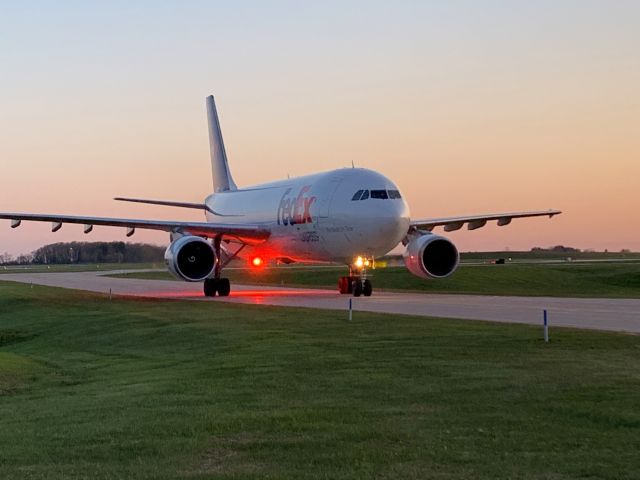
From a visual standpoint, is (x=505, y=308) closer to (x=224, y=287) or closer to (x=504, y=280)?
(x=224, y=287)

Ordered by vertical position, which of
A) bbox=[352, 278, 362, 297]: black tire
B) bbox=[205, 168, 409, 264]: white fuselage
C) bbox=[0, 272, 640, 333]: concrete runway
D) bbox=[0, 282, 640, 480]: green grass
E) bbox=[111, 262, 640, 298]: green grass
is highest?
bbox=[205, 168, 409, 264]: white fuselage

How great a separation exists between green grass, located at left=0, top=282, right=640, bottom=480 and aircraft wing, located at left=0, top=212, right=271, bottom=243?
1503 centimetres

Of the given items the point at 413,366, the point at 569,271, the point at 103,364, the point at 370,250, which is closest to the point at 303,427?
the point at 413,366

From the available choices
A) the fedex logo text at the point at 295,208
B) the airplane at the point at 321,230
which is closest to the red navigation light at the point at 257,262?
the airplane at the point at 321,230

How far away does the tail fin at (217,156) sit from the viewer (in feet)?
172

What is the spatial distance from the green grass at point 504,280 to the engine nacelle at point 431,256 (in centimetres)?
909

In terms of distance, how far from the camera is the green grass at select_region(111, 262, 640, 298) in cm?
4756

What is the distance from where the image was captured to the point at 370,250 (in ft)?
110

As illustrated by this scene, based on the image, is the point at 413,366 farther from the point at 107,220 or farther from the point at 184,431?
the point at 107,220

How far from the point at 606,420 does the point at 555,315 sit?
48.7 feet

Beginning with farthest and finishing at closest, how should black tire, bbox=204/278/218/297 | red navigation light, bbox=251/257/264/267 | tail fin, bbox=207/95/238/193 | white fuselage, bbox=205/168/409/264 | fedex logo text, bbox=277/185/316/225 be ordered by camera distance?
tail fin, bbox=207/95/238/193 → red navigation light, bbox=251/257/264/267 → black tire, bbox=204/278/218/297 → fedex logo text, bbox=277/185/316/225 → white fuselage, bbox=205/168/409/264

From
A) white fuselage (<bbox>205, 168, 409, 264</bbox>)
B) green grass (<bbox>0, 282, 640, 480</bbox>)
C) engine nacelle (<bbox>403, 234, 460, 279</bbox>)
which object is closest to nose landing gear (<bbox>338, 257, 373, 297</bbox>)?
white fuselage (<bbox>205, 168, 409, 264</bbox>)

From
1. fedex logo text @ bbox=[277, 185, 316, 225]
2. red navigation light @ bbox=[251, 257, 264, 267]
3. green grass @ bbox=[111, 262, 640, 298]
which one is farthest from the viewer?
green grass @ bbox=[111, 262, 640, 298]

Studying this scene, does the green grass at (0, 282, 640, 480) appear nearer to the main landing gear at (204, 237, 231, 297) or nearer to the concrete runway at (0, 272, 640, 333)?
the concrete runway at (0, 272, 640, 333)
